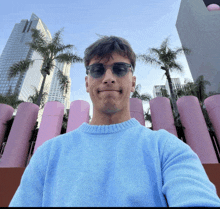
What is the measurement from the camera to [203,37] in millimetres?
24969

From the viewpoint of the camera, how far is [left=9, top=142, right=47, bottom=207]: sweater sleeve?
94 cm

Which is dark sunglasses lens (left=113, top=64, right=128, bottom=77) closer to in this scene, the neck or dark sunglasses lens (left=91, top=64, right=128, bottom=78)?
dark sunglasses lens (left=91, top=64, right=128, bottom=78)

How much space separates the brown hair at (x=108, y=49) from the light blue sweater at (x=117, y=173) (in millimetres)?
729

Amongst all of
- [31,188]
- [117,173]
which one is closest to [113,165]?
[117,173]

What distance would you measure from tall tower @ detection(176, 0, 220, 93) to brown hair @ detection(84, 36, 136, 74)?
1073 inches

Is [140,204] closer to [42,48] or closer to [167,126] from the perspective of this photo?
[167,126]

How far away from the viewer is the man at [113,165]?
2.45 ft

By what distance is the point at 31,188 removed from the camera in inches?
39.0

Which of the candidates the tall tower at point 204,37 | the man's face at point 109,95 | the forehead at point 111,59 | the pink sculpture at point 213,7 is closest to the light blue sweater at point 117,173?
the man's face at point 109,95

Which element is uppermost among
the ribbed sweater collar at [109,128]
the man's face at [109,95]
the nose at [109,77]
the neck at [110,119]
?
the nose at [109,77]

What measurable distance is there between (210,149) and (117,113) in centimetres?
687

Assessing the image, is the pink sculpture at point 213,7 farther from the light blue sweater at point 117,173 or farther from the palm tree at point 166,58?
the light blue sweater at point 117,173

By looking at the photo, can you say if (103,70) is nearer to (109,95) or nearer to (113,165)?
(109,95)

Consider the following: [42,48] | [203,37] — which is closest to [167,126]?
[42,48]
